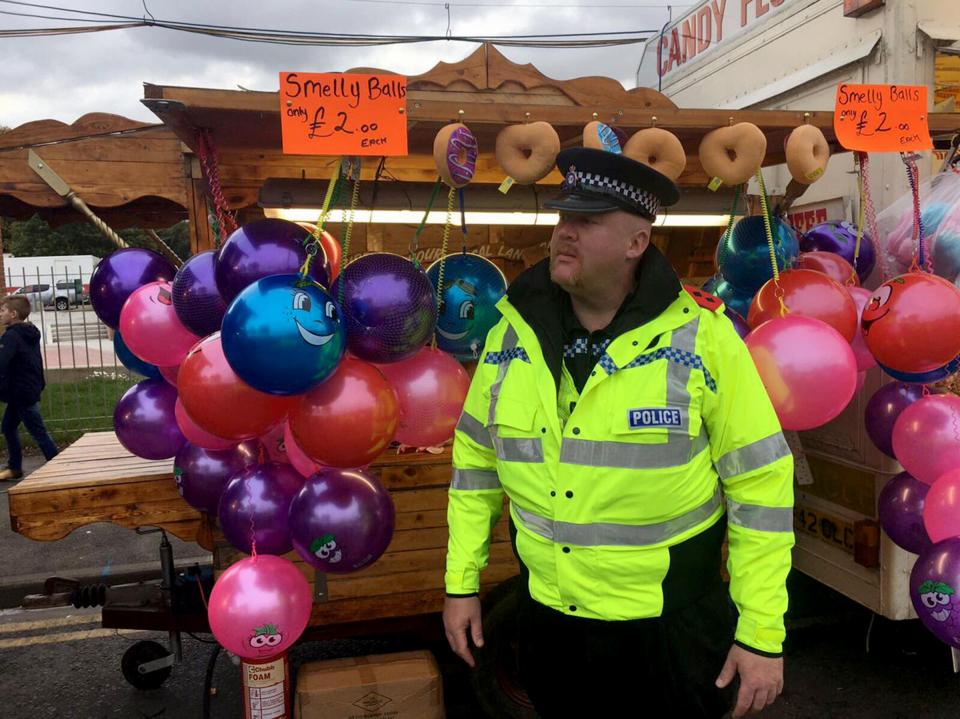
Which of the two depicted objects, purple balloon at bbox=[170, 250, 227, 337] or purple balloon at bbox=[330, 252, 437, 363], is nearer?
purple balloon at bbox=[330, 252, 437, 363]

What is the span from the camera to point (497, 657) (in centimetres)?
358

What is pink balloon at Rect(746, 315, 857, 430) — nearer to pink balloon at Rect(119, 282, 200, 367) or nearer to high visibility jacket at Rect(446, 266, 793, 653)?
high visibility jacket at Rect(446, 266, 793, 653)

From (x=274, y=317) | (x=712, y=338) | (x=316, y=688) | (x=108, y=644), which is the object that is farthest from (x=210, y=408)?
(x=108, y=644)

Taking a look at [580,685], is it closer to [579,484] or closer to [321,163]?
[579,484]

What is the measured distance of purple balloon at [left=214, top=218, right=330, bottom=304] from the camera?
220 cm

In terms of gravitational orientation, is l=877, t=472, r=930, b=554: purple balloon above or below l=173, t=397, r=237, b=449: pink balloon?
below

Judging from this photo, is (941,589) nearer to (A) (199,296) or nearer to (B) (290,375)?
(B) (290,375)

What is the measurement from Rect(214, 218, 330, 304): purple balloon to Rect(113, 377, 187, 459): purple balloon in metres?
0.96

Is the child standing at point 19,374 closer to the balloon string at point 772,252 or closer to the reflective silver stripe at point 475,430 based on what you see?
the reflective silver stripe at point 475,430

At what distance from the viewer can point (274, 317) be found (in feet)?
6.49

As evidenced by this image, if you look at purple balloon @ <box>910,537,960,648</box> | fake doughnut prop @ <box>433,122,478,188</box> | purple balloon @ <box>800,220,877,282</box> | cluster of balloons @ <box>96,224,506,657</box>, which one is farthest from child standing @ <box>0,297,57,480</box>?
purple balloon @ <box>910,537,960,648</box>

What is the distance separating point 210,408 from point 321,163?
213cm

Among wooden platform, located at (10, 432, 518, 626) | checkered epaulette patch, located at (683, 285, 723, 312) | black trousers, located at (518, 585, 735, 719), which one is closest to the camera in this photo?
black trousers, located at (518, 585, 735, 719)

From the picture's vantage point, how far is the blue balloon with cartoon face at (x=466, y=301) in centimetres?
268
